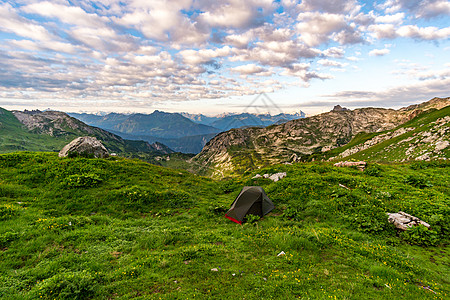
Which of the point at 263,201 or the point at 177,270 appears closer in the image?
the point at 177,270

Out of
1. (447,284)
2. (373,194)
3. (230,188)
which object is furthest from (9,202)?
(373,194)

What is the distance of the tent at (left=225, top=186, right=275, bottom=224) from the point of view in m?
15.4

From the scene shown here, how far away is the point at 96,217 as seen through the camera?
44.3 feet

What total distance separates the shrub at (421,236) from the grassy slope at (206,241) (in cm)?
43

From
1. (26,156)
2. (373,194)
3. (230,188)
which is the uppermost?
(26,156)

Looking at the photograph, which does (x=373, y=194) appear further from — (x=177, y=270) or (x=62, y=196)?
(x=62, y=196)

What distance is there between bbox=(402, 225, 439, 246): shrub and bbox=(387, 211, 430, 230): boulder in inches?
13.9

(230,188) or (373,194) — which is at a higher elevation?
(373,194)

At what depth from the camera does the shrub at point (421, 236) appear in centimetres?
1086

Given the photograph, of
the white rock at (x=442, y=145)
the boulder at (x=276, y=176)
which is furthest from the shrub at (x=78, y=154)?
the white rock at (x=442, y=145)

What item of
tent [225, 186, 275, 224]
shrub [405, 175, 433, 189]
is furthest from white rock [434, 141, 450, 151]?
tent [225, 186, 275, 224]

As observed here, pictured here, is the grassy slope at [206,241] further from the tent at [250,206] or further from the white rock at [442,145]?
the white rock at [442,145]

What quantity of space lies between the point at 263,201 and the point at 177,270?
9766mm

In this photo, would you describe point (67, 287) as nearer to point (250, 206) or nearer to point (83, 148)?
point (250, 206)
